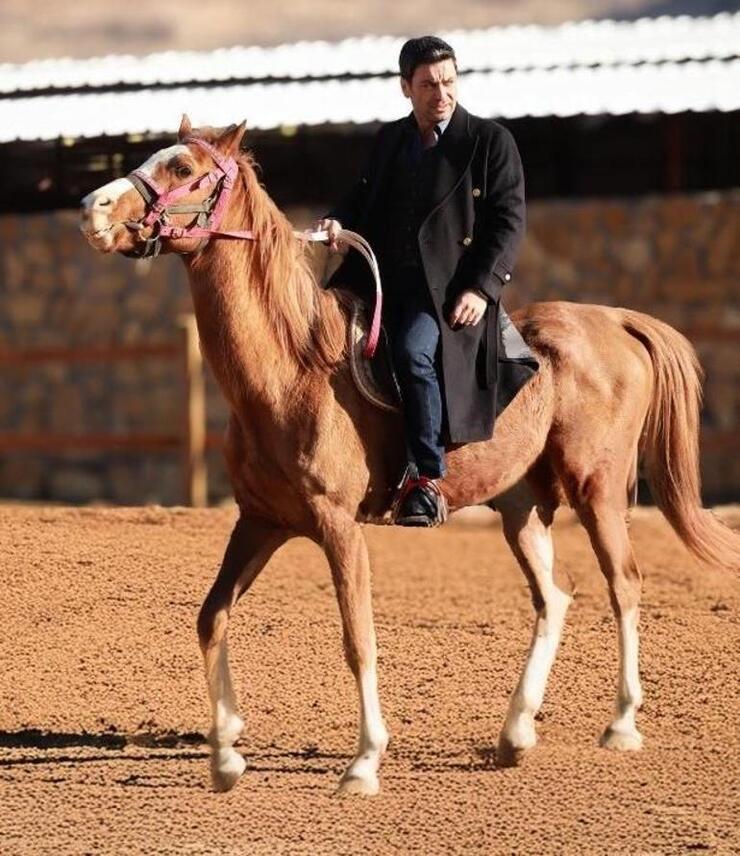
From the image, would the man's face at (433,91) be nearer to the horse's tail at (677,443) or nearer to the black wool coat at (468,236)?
the black wool coat at (468,236)

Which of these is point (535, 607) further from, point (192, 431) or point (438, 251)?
point (192, 431)

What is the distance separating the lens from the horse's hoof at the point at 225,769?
6.25 meters

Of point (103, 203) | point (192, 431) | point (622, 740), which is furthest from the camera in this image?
point (192, 431)

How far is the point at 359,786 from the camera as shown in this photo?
6145 mm

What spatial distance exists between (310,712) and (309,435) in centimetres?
170

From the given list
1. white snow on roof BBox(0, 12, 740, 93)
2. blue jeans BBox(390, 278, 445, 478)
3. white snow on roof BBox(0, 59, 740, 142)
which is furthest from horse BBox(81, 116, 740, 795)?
white snow on roof BBox(0, 12, 740, 93)

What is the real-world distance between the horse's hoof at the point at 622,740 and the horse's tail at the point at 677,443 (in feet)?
3.39

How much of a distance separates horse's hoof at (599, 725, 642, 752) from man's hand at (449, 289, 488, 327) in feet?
5.32

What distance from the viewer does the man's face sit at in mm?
6438

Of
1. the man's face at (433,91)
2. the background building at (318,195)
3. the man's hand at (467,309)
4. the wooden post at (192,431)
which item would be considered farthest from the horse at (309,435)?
the background building at (318,195)

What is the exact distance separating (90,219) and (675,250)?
388 inches

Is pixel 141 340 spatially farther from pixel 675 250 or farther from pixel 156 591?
pixel 156 591

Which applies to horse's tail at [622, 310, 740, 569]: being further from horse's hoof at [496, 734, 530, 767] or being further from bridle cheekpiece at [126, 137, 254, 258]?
bridle cheekpiece at [126, 137, 254, 258]

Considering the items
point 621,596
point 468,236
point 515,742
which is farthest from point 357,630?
point 468,236
